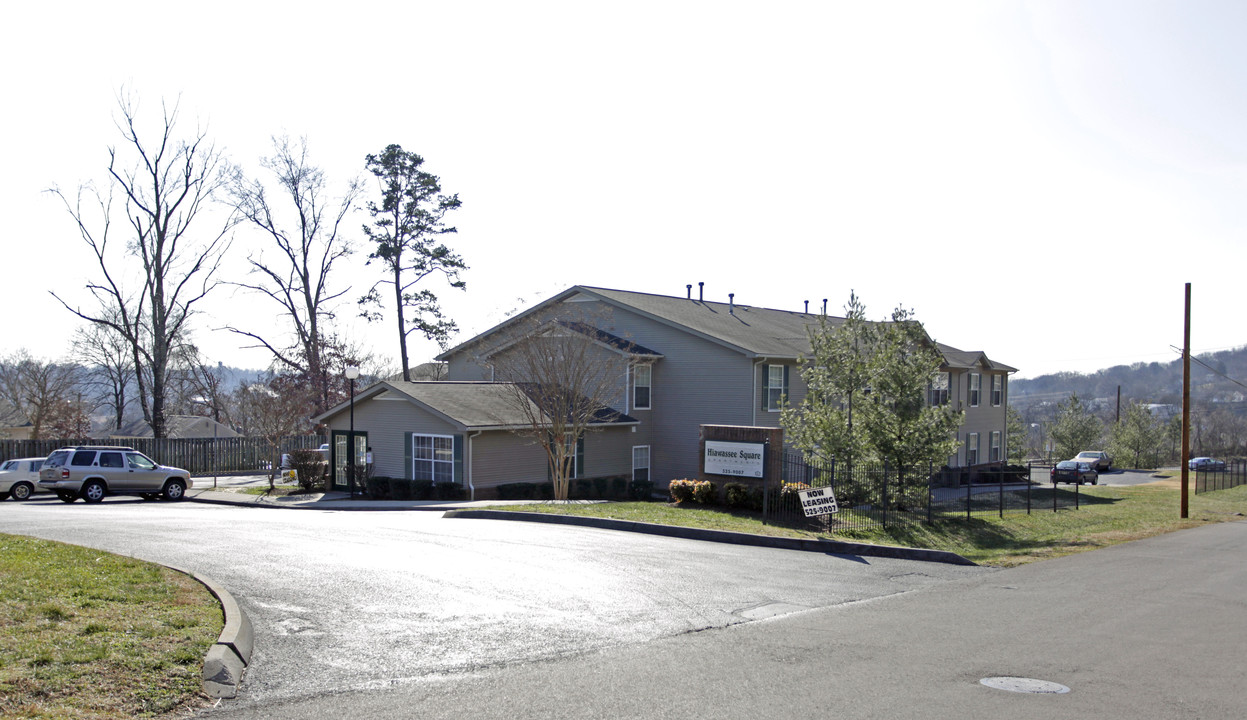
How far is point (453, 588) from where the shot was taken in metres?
10.5

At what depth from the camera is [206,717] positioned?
6.07m

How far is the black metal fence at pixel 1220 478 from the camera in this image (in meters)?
41.7

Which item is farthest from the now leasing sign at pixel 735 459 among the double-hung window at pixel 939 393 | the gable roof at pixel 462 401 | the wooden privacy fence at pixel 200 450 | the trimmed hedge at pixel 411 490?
the wooden privacy fence at pixel 200 450

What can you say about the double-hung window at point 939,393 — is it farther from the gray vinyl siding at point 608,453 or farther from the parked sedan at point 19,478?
the parked sedan at point 19,478

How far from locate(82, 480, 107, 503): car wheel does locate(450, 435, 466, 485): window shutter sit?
35.4ft

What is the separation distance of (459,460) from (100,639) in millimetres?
21353

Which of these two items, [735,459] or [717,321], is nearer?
[735,459]

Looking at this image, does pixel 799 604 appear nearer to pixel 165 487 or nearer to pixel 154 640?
pixel 154 640

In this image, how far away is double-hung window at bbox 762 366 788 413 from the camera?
107 ft

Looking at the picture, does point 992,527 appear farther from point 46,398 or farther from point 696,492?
point 46,398

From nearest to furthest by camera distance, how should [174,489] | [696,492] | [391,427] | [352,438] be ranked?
[696,492] → [174,489] → [391,427] → [352,438]

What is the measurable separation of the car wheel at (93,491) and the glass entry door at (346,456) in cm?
741

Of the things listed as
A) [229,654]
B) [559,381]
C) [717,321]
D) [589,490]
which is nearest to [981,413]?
[717,321]

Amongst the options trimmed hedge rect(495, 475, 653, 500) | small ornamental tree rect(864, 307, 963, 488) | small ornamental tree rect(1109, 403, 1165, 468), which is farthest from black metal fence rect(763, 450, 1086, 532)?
small ornamental tree rect(1109, 403, 1165, 468)
